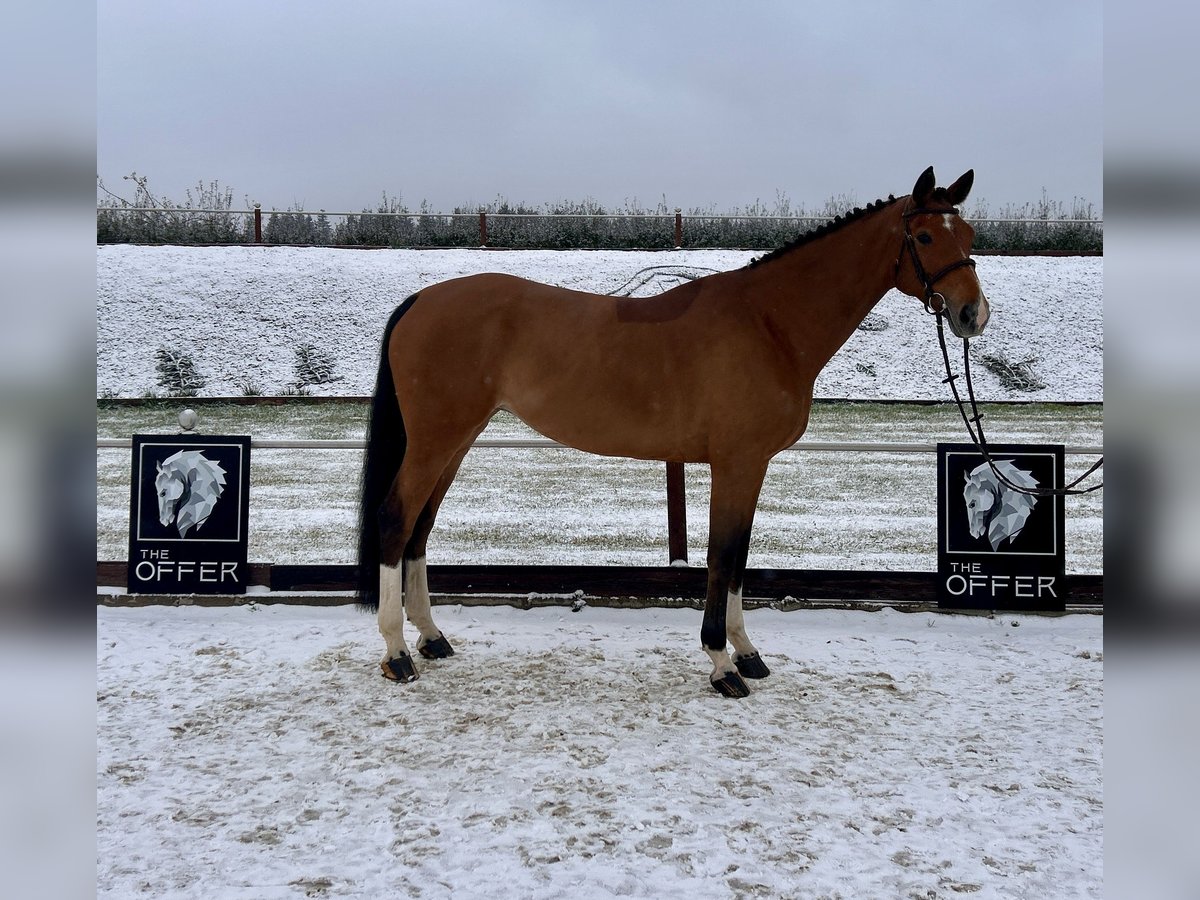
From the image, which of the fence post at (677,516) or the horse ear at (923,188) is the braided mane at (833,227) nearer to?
the horse ear at (923,188)

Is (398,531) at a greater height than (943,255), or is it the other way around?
(943,255)

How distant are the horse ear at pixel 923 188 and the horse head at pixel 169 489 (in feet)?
13.6

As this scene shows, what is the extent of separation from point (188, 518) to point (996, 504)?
15.2 ft

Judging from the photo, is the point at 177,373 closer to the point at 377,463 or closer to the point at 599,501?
the point at 599,501

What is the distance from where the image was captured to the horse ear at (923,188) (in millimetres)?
3154

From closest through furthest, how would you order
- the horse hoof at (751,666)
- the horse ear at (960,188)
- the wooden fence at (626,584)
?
the horse ear at (960,188), the horse hoof at (751,666), the wooden fence at (626,584)

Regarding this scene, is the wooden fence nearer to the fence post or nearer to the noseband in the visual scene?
the fence post

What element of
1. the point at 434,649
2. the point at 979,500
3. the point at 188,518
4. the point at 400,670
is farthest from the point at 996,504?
the point at 188,518

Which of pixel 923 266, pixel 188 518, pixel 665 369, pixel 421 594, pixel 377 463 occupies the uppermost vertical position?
pixel 923 266

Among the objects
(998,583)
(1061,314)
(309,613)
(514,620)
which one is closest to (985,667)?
(998,583)

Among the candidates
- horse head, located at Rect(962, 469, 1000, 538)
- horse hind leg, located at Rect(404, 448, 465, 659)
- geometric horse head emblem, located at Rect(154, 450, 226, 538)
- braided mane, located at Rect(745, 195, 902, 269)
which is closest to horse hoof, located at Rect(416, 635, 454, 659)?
horse hind leg, located at Rect(404, 448, 465, 659)

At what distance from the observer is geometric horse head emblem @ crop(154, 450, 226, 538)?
454 centimetres

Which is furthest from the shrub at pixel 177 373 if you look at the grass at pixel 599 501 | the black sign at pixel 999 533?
the black sign at pixel 999 533

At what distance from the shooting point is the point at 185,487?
4543 millimetres
